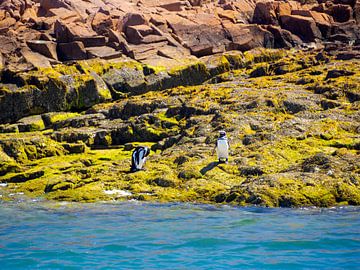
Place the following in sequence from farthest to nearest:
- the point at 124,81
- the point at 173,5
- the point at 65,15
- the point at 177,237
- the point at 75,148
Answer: the point at 173,5
the point at 65,15
the point at 124,81
the point at 75,148
the point at 177,237

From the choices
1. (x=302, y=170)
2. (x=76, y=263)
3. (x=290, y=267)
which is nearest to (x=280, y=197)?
(x=302, y=170)

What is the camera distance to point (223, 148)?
64.8ft

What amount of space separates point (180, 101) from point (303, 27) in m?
29.1

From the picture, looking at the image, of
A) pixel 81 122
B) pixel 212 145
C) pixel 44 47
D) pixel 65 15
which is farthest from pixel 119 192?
pixel 65 15

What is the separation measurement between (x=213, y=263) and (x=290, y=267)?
1.59m

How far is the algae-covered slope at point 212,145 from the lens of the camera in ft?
57.7

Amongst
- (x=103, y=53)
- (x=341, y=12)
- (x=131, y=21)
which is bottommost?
(x=103, y=53)

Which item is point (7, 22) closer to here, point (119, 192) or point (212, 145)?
point (212, 145)

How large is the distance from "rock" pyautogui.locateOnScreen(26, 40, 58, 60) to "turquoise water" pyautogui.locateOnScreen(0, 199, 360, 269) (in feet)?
103

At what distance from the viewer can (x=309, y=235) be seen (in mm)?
12422

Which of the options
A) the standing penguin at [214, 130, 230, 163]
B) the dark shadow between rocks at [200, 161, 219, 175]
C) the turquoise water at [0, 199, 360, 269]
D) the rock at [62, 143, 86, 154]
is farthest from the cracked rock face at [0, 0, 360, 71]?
the turquoise water at [0, 199, 360, 269]

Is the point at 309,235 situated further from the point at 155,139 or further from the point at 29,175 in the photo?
the point at 155,139

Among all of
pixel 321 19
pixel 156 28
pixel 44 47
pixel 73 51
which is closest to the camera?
pixel 44 47

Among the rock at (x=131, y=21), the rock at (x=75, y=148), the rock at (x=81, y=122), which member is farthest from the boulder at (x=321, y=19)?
Answer: the rock at (x=75, y=148)
